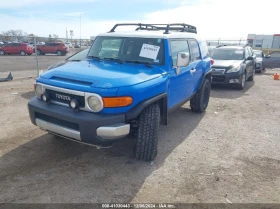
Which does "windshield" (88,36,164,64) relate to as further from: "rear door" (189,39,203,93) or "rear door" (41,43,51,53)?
"rear door" (41,43,51,53)

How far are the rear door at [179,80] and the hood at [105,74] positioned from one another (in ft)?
1.38

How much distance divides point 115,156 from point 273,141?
311cm

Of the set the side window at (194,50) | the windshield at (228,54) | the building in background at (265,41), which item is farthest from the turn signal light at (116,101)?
the building in background at (265,41)

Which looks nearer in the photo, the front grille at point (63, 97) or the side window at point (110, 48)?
the front grille at point (63, 97)

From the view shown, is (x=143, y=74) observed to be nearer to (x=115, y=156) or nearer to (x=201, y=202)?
(x=115, y=156)

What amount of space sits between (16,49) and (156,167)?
86.3 feet

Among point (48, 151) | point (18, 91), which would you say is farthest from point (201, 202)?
point (18, 91)

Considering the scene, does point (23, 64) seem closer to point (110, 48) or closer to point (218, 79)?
point (218, 79)

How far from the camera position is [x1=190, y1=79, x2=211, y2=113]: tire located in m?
5.84

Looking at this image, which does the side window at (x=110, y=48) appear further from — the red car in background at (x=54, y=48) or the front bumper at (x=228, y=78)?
the red car in background at (x=54, y=48)

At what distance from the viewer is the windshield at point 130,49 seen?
4.04m

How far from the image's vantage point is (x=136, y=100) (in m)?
3.22

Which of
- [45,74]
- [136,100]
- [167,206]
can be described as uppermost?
[45,74]

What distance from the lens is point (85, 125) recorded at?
2.99 meters
